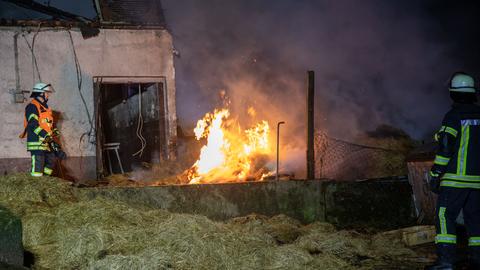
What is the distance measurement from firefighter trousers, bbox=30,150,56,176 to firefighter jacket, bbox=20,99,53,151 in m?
0.11

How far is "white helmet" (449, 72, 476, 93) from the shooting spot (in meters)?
5.52

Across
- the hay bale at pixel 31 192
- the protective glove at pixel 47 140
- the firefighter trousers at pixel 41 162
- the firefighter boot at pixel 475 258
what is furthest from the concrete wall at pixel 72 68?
the firefighter boot at pixel 475 258

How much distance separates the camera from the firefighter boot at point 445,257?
5.15m

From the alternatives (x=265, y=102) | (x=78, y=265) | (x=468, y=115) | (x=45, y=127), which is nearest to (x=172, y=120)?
(x=45, y=127)

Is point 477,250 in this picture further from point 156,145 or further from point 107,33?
point 107,33

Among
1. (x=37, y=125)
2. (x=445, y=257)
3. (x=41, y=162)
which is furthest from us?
(x=37, y=125)

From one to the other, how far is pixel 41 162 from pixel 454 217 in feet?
23.1

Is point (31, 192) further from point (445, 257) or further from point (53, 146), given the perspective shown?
point (445, 257)

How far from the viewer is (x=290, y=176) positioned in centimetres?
987

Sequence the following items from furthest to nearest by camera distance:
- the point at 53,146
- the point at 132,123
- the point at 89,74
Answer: the point at 132,123, the point at 89,74, the point at 53,146

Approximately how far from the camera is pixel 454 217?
17.5ft

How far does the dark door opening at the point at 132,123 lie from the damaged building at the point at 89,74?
3 cm

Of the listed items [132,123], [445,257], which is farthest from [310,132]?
[132,123]

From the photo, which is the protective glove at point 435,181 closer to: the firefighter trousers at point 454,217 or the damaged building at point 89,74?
the firefighter trousers at point 454,217
